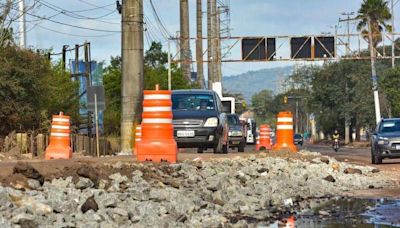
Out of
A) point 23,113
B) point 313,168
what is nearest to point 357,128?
point 23,113

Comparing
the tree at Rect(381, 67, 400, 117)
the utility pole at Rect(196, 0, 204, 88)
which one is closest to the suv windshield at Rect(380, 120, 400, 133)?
the utility pole at Rect(196, 0, 204, 88)

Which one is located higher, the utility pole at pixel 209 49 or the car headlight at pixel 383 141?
the utility pole at pixel 209 49

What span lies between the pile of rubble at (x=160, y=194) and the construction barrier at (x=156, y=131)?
0.59 m

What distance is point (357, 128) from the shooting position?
322 feet

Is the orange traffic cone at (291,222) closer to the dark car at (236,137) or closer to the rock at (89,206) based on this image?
the rock at (89,206)

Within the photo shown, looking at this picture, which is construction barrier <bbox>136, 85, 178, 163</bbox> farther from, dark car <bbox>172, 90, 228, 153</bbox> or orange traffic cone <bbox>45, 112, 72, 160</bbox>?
dark car <bbox>172, 90, 228, 153</bbox>

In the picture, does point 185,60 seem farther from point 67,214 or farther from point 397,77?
point 67,214

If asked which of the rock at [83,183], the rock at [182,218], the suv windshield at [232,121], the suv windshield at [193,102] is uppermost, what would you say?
the suv windshield at [193,102]

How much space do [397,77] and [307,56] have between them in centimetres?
2162

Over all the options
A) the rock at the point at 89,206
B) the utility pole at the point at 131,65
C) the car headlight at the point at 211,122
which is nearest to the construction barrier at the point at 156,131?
the rock at the point at 89,206

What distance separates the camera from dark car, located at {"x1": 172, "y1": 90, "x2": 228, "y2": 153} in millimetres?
23250

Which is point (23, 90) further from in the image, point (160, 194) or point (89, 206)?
point (89, 206)

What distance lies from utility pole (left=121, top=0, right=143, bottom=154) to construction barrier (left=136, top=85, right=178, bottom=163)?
1171 cm

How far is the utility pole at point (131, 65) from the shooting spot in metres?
27.7
